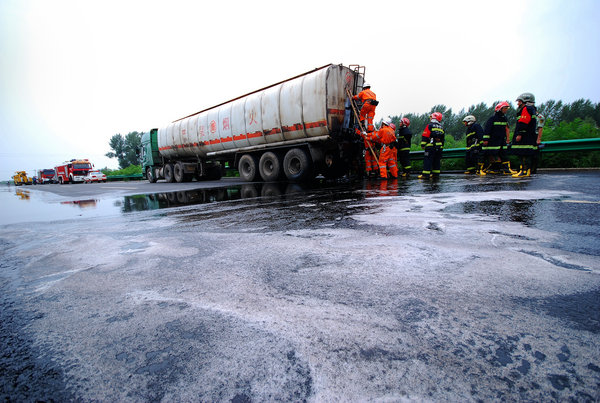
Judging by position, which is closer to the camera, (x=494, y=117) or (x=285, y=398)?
(x=285, y=398)

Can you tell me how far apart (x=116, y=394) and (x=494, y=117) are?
29.8 ft

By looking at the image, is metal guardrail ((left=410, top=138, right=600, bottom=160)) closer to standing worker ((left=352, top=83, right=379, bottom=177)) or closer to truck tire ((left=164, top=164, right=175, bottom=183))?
standing worker ((left=352, top=83, right=379, bottom=177))

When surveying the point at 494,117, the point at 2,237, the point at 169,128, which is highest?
the point at 169,128

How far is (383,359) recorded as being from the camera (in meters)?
0.86

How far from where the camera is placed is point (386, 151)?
26.7 ft

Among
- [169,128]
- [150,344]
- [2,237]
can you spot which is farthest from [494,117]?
[169,128]

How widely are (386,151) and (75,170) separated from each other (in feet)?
107

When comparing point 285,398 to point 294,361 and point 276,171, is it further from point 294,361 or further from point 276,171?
point 276,171

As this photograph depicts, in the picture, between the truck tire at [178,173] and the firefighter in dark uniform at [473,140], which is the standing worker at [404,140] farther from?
the truck tire at [178,173]

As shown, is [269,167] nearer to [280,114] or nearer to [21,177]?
[280,114]

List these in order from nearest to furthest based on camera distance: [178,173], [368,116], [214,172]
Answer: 1. [368,116]
2. [178,173]
3. [214,172]

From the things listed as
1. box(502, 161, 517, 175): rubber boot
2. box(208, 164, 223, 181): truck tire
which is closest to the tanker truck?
box(208, 164, 223, 181): truck tire

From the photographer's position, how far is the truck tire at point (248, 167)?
389 inches

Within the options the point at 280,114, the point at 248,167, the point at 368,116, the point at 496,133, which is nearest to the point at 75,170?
the point at 248,167
